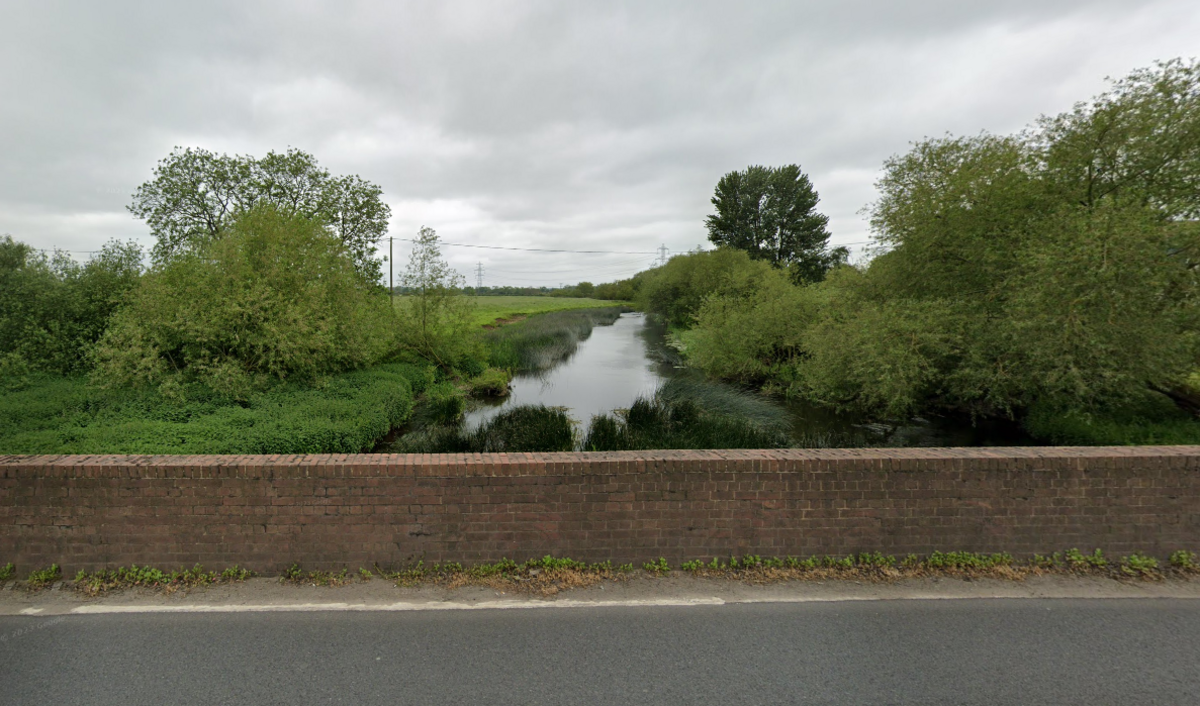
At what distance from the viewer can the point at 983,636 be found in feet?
10.9

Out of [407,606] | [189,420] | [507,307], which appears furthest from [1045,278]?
[507,307]

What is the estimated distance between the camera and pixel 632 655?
3170 mm

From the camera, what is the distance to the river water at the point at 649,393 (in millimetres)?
12156

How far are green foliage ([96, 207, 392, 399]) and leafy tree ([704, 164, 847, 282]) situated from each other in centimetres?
4650

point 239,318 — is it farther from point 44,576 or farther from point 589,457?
point 589,457

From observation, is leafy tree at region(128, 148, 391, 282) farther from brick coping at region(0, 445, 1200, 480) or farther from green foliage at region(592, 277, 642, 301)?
green foliage at region(592, 277, 642, 301)

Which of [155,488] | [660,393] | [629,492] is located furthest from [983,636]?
[660,393]

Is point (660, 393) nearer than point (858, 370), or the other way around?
point (858, 370)

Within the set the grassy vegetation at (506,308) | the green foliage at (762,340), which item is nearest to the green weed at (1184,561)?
the green foliage at (762,340)

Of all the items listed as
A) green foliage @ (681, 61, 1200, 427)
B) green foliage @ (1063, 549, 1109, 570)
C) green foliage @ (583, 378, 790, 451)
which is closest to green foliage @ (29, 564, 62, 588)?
green foliage @ (583, 378, 790, 451)

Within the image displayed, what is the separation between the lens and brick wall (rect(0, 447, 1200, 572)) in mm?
3973

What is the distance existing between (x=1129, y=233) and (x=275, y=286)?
1386 cm

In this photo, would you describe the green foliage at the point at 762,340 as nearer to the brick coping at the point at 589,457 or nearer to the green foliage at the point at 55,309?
the brick coping at the point at 589,457

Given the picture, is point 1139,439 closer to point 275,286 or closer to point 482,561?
point 482,561
